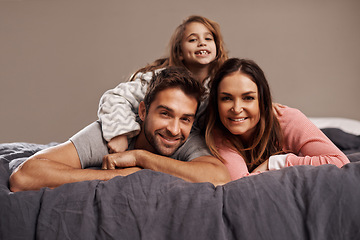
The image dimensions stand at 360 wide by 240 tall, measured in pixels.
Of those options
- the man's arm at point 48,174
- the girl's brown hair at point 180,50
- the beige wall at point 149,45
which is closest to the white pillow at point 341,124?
the beige wall at point 149,45

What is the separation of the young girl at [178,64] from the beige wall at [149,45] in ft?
5.50

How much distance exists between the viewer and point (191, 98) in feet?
5.12

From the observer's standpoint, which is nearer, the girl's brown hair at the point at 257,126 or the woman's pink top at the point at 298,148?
the woman's pink top at the point at 298,148

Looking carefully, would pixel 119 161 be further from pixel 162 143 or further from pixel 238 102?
pixel 238 102

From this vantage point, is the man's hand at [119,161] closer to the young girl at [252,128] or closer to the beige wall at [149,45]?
the young girl at [252,128]

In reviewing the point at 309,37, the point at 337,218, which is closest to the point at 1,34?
the point at 309,37

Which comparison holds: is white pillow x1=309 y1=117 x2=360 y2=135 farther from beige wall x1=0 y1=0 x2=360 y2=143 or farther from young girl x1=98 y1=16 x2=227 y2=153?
young girl x1=98 y1=16 x2=227 y2=153

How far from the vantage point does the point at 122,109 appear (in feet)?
5.31

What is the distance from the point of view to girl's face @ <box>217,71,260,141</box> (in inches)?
60.2

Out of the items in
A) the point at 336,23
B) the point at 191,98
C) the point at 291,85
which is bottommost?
the point at 291,85

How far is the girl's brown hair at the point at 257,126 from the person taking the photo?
1581 mm

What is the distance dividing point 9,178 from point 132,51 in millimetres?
2726

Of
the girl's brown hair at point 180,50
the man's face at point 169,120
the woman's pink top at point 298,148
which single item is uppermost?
the girl's brown hair at point 180,50

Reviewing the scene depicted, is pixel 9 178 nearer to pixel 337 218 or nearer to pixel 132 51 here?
pixel 337 218
